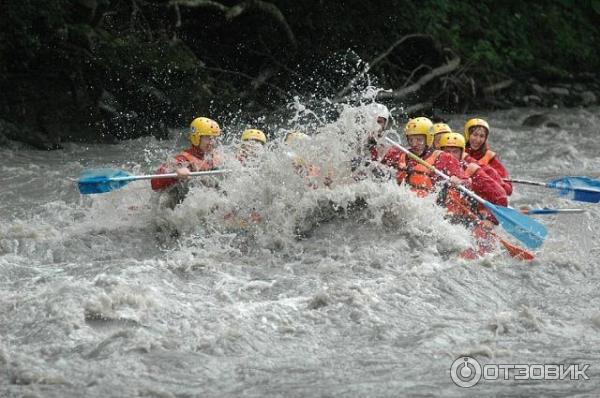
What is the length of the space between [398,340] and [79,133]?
8414 millimetres

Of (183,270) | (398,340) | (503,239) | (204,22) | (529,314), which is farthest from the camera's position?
(204,22)

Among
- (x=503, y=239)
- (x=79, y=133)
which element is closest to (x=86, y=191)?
(x=503, y=239)

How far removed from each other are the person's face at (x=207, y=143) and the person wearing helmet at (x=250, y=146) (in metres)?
0.28

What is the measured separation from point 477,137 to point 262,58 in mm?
6835

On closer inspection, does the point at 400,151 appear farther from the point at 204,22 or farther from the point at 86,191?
the point at 204,22

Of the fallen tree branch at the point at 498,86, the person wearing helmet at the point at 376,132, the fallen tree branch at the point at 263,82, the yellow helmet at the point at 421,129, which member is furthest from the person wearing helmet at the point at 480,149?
the fallen tree branch at the point at 498,86

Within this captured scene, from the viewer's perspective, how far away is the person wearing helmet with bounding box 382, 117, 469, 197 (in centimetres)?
939

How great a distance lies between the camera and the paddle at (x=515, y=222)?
890cm

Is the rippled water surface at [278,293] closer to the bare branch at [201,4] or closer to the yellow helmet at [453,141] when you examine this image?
the yellow helmet at [453,141]

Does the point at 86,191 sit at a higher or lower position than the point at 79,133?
higher

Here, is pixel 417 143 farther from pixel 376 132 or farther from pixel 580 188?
pixel 580 188

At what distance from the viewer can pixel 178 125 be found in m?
15.2

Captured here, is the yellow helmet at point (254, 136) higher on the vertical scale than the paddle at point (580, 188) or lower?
higher

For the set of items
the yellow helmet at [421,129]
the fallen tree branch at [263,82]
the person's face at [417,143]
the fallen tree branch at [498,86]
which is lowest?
the fallen tree branch at [498,86]
